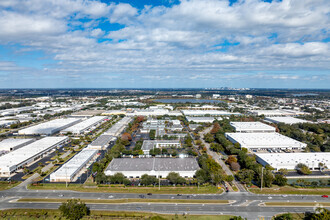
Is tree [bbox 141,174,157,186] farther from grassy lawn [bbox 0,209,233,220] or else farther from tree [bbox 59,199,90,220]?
tree [bbox 59,199,90,220]

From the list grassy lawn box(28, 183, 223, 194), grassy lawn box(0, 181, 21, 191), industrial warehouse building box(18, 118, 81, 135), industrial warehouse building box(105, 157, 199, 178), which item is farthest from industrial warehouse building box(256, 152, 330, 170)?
industrial warehouse building box(18, 118, 81, 135)

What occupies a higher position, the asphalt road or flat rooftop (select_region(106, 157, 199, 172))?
flat rooftop (select_region(106, 157, 199, 172))

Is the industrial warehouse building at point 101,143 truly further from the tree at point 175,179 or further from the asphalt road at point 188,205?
the tree at point 175,179

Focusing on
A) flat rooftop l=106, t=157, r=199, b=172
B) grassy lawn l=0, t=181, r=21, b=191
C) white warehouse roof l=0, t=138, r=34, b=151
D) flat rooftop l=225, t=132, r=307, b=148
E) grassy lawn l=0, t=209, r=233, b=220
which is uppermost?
flat rooftop l=225, t=132, r=307, b=148

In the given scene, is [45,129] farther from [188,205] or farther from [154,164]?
[188,205]

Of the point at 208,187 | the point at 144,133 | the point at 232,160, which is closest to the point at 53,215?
the point at 208,187

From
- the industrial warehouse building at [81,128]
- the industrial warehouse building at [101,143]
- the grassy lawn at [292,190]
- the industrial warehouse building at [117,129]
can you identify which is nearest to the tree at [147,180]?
the grassy lawn at [292,190]
